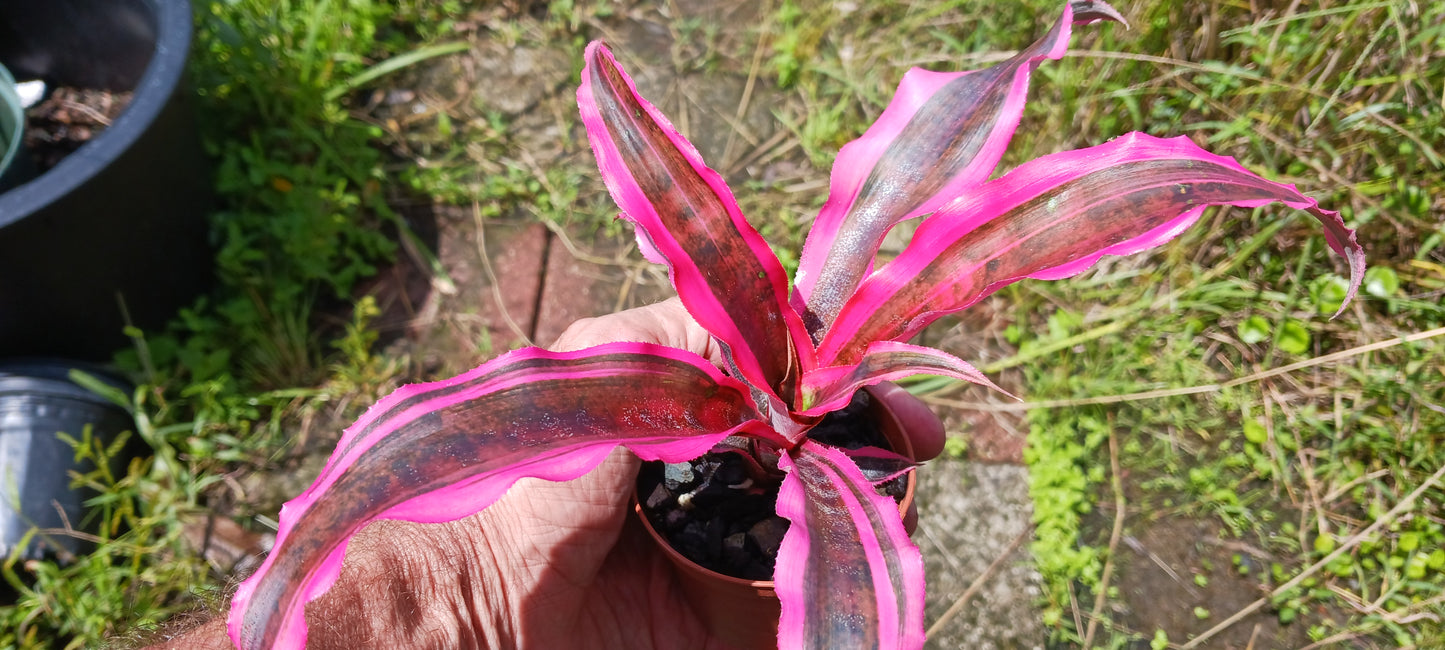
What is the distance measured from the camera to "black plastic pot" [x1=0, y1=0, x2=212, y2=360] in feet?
5.52

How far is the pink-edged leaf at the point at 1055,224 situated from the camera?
2.59ft

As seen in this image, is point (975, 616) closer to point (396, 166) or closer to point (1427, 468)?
point (1427, 468)

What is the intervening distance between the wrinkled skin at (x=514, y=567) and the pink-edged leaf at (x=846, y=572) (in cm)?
36

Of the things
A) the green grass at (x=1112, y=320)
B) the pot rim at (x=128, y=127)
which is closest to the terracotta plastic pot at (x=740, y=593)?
the green grass at (x=1112, y=320)

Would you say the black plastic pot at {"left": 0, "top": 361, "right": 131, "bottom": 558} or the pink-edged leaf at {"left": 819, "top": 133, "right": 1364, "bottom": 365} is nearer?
the pink-edged leaf at {"left": 819, "top": 133, "right": 1364, "bottom": 365}

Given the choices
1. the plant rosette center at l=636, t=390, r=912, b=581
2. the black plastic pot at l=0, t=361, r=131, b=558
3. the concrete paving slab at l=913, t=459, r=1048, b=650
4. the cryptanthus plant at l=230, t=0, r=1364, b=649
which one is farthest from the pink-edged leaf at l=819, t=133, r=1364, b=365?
the black plastic pot at l=0, t=361, r=131, b=558

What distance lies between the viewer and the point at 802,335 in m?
0.89

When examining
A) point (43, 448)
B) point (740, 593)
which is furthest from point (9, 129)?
point (740, 593)

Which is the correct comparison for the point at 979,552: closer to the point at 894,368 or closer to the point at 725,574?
the point at 725,574

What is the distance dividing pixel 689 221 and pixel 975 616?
4.34 ft

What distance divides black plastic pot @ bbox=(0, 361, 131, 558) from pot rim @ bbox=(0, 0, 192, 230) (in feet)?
1.44

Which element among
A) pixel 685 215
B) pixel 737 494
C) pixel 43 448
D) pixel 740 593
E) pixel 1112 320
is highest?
pixel 1112 320

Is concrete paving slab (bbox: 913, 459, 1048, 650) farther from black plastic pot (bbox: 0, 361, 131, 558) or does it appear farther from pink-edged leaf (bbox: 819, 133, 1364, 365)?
black plastic pot (bbox: 0, 361, 131, 558)

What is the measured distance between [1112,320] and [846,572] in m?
1.56
